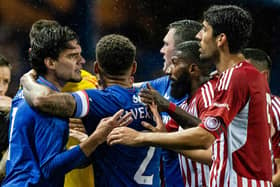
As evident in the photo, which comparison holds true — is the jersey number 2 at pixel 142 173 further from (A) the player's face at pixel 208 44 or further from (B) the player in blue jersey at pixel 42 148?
(A) the player's face at pixel 208 44

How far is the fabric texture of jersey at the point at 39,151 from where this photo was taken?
10.1 ft

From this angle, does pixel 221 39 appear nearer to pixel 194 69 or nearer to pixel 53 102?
pixel 194 69

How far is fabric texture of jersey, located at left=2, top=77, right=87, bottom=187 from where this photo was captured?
3078 mm

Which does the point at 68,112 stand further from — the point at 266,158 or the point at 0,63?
the point at 0,63

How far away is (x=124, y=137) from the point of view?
3012 mm

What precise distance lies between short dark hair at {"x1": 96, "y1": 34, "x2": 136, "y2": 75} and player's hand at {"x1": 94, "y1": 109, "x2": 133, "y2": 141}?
0.26m

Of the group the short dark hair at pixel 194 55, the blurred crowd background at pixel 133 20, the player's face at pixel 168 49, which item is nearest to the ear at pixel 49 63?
the short dark hair at pixel 194 55

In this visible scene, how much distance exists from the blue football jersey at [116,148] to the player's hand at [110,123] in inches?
3.0

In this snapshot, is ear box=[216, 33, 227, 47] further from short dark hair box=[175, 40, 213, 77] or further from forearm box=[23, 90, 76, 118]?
forearm box=[23, 90, 76, 118]

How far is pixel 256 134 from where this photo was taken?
3.17m

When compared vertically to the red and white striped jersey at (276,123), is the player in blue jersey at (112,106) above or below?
above

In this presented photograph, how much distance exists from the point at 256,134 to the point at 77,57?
105 centimetres

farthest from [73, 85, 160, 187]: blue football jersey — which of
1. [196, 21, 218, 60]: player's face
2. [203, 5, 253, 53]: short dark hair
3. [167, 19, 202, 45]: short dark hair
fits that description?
[167, 19, 202, 45]: short dark hair

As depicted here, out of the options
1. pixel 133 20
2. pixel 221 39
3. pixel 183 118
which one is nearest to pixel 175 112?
pixel 183 118
